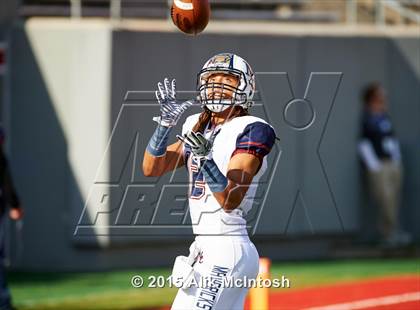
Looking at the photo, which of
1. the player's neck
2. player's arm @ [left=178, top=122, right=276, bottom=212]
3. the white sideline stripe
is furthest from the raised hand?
the white sideline stripe

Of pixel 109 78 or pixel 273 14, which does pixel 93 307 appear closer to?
pixel 109 78

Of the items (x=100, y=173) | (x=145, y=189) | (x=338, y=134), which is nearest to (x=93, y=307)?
(x=145, y=189)

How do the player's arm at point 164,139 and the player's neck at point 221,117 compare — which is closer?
the player's arm at point 164,139

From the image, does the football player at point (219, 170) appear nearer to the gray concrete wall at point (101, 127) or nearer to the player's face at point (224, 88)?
the player's face at point (224, 88)

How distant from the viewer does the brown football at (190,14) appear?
20.4 ft

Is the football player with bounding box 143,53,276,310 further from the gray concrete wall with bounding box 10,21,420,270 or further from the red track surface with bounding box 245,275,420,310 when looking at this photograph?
the gray concrete wall with bounding box 10,21,420,270

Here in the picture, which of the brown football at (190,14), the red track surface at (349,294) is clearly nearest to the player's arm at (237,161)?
the brown football at (190,14)

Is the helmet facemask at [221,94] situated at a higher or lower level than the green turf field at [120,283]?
higher

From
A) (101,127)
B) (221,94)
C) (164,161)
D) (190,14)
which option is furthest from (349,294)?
(221,94)

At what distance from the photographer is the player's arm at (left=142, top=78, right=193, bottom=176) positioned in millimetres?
5445

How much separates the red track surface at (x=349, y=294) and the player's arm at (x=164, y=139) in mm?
4006

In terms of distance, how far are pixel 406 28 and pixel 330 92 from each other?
7.24ft

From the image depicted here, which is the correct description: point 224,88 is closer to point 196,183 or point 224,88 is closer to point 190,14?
point 196,183

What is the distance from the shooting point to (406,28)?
1445 centimetres
